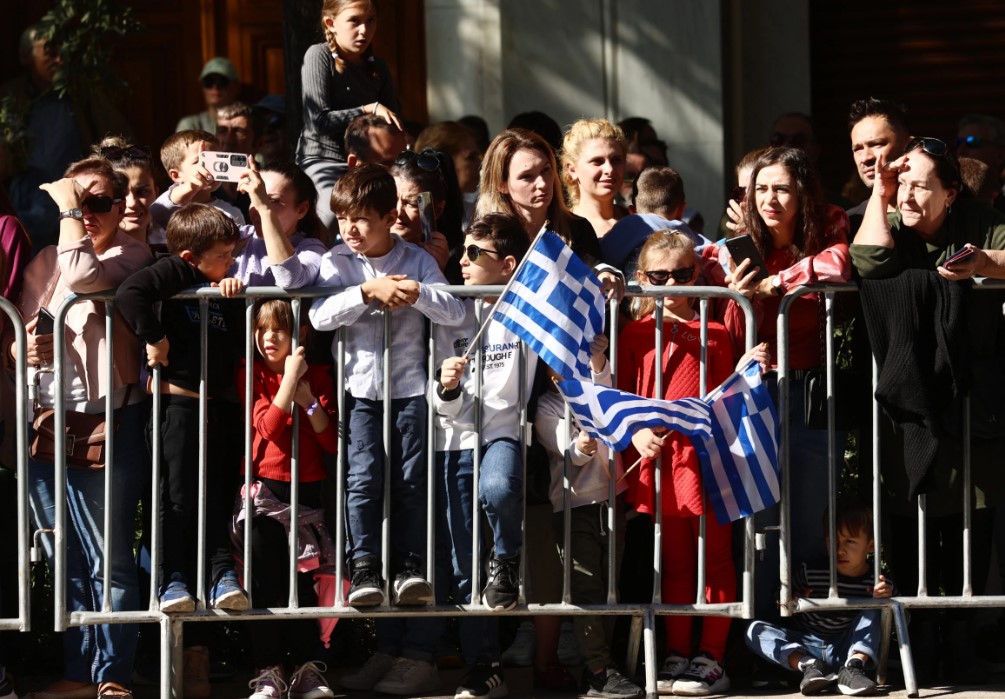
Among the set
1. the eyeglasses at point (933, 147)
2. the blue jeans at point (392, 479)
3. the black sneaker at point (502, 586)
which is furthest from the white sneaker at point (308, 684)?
the eyeglasses at point (933, 147)

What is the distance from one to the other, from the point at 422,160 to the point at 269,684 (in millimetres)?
2241

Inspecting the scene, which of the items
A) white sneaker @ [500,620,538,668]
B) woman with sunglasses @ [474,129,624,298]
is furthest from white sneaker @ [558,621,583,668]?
woman with sunglasses @ [474,129,624,298]

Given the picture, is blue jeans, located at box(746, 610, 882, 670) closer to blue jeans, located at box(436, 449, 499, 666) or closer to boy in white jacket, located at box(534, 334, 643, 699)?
boy in white jacket, located at box(534, 334, 643, 699)

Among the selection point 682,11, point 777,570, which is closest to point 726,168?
point 682,11

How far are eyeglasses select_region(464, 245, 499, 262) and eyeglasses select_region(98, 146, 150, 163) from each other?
1612mm

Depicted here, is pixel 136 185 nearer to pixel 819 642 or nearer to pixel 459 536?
pixel 459 536

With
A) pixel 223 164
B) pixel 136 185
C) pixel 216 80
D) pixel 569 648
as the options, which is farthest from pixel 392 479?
pixel 216 80

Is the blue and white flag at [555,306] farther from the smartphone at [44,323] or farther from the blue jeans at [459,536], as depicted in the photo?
the smartphone at [44,323]

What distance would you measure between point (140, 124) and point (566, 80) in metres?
3.40

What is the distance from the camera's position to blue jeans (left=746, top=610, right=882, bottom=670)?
24.1ft

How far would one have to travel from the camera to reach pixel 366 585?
7082 mm

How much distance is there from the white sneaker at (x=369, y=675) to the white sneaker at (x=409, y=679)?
11 cm

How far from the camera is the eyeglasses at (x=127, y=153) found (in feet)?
26.2

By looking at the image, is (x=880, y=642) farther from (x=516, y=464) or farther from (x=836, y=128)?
(x=836, y=128)
